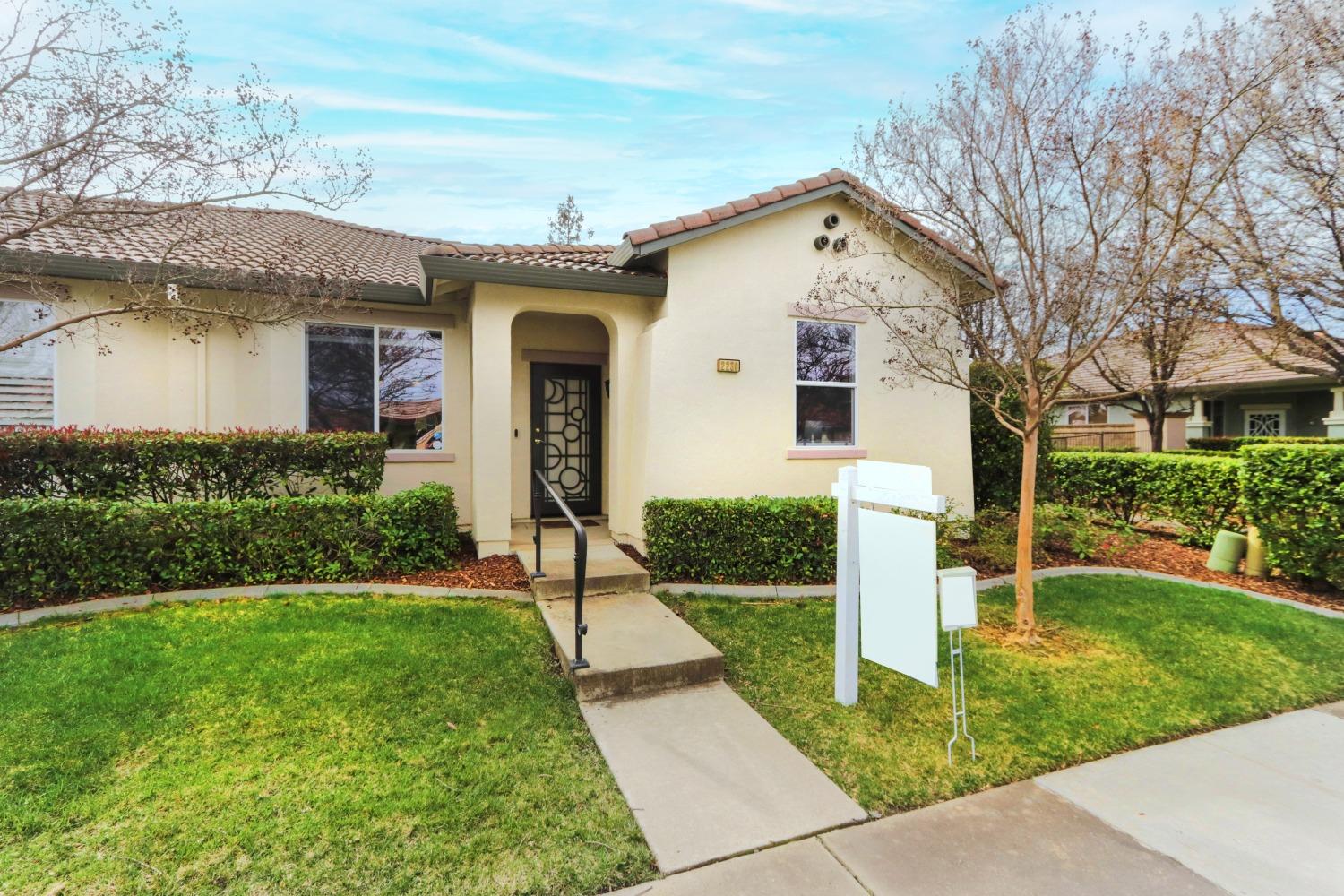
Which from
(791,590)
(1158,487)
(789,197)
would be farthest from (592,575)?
(1158,487)

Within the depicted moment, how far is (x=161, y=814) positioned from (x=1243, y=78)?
10635 millimetres

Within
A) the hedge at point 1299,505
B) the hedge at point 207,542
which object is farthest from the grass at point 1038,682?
the hedge at point 207,542

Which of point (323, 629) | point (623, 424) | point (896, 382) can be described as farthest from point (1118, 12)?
point (323, 629)

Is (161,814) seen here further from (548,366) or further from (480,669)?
(548,366)

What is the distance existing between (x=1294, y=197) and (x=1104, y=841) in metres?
9.54

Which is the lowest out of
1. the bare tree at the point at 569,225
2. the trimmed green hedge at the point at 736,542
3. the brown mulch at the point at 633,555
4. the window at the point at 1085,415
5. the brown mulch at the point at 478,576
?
the brown mulch at the point at 478,576

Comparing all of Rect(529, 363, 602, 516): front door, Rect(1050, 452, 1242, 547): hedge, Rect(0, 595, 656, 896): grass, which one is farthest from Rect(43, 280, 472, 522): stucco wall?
Rect(1050, 452, 1242, 547): hedge

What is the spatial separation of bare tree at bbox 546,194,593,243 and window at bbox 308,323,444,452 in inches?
820

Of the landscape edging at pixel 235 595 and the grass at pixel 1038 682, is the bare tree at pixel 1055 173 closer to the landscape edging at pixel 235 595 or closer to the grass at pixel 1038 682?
the grass at pixel 1038 682

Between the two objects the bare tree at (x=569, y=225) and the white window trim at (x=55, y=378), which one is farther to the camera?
the bare tree at (x=569, y=225)

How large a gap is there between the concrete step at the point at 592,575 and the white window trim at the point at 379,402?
2.29 metres

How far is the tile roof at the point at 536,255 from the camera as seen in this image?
6.92 m

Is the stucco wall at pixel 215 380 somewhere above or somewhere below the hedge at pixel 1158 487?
above

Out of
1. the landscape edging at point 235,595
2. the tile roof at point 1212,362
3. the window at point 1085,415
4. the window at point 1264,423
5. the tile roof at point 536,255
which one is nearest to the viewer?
the landscape edging at point 235,595
